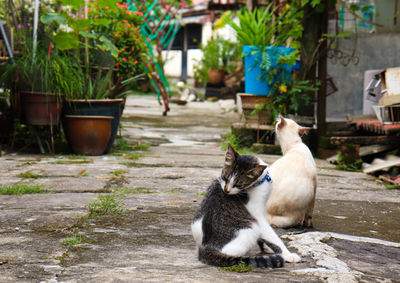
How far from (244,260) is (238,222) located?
17 centimetres

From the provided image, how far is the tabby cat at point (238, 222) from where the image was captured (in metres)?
2.17

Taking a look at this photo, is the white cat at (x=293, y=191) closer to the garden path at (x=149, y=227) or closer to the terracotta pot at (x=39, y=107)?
the garden path at (x=149, y=227)

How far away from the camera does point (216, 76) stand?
49.2 feet

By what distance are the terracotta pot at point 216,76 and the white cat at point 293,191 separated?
12.1 metres

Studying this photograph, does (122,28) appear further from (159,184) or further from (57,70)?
(159,184)

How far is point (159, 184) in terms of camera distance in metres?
4.18

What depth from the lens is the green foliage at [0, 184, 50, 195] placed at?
144 inches

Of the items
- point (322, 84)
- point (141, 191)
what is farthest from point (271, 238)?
point (322, 84)

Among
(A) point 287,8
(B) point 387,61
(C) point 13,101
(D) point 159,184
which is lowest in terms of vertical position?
(D) point 159,184

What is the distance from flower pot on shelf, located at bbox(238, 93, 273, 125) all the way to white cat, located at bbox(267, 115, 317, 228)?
3.21 meters

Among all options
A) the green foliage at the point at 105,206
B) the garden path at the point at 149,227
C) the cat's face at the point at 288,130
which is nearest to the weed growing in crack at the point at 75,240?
the garden path at the point at 149,227

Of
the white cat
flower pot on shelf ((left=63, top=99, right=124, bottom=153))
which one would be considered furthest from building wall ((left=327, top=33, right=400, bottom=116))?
the white cat

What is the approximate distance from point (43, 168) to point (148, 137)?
265 cm

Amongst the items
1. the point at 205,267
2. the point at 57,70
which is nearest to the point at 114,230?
the point at 205,267
